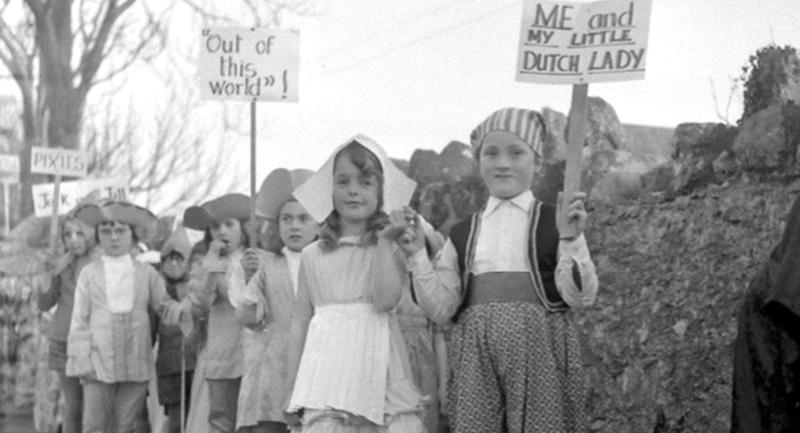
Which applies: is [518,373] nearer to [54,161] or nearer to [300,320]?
[300,320]

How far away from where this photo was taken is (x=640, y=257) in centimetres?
822

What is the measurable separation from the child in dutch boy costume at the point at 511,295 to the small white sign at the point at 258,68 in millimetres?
2340

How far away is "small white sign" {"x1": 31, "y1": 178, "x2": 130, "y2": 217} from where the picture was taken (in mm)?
13719

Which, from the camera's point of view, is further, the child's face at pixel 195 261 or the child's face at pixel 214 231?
the child's face at pixel 195 261

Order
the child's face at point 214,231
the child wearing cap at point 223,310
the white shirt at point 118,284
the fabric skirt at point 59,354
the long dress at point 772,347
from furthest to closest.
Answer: the fabric skirt at point 59,354, the white shirt at point 118,284, the child's face at point 214,231, the child wearing cap at point 223,310, the long dress at point 772,347

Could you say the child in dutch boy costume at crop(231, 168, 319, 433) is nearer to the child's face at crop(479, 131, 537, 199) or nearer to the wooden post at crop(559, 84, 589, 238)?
the child's face at crop(479, 131, 537, 199)

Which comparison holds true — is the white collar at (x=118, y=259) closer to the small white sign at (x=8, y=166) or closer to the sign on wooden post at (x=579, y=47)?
the sign on wooden post at (x=579, y=47)

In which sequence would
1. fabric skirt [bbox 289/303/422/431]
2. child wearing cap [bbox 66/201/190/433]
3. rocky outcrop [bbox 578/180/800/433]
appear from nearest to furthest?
fabric skirt [bbox 289/303/422/431]
rocky outcrop [bbox 578/180/800/433]
child wearing cap [bbox 66/201/190/433]

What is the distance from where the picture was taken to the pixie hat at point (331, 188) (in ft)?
22.4

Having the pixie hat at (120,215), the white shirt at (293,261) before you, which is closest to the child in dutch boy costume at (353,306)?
the white shirt at (293,261)

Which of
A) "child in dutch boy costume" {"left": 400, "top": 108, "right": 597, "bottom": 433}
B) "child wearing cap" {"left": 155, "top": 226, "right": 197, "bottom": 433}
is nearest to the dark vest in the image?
"child in dutch boy costume" {"left": 400, "top": 108, "right": 597, "bottom": 433}

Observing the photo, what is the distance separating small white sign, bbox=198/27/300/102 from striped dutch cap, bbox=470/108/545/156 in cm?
237

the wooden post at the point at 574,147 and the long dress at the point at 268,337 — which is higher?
the wooden post at the point at 574,147

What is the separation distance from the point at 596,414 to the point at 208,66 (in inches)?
106
